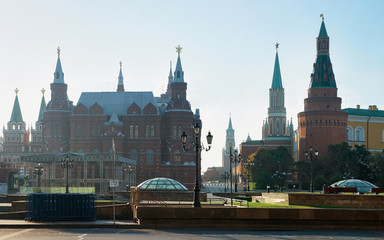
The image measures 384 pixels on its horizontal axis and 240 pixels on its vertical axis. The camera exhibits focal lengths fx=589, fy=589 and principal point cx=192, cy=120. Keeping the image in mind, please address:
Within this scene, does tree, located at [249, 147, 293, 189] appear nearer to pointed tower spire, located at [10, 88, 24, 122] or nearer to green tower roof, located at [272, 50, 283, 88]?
green tower roof, located at [272, 50, 283, 88]

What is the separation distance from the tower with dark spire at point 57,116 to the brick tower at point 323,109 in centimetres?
5170

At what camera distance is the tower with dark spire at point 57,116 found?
396ft

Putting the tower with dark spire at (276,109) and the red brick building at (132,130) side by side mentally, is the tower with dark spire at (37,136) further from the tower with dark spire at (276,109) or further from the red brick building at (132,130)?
the tower with dark spire at (276,109)

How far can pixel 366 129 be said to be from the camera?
145875 mm

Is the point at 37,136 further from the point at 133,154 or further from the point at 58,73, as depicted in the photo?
the point at 133,154

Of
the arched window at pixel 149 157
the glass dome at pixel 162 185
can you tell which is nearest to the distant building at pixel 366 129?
the arched window at pixel 149 157

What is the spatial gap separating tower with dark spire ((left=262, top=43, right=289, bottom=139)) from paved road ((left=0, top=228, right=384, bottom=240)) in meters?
146

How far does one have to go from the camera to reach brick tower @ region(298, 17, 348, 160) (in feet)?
414

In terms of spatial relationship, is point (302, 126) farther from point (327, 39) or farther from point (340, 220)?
point (340, 220)

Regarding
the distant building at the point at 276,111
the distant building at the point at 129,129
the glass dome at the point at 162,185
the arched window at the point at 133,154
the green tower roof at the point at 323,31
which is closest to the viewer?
the glass dome at the point at 162,185

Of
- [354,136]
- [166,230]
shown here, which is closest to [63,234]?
[166,230]

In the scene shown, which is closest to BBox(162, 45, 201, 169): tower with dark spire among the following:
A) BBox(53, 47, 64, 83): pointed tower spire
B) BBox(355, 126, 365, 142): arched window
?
Answer: BBox(53, 47, 64, 83): pointed tower spire

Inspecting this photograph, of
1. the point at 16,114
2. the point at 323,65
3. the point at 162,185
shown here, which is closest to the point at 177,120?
the point at 323,65

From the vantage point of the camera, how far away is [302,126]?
13138cm
